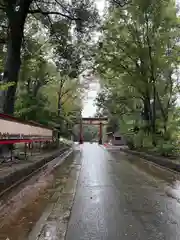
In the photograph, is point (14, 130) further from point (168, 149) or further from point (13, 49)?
point (168, 149)

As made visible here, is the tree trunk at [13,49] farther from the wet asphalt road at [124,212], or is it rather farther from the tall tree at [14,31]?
the wet asphalt road at [124,212]

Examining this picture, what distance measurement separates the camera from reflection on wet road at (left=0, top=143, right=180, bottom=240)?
4883 mm

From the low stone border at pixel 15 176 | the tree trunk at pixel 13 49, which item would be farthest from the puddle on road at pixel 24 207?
the tree trunk at pixel 13 49

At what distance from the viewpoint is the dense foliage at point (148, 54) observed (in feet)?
63.9

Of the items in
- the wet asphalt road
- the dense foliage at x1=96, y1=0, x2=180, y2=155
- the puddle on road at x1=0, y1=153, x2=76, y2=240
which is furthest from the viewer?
the dense foliage at x1=96, y1=0, x2=180, y2=155

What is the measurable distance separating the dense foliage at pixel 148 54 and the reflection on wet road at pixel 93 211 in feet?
33.5

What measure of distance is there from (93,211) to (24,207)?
162 cm

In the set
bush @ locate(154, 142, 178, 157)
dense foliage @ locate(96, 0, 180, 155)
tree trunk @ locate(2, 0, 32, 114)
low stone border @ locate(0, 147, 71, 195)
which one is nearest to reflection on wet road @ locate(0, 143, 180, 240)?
low stone border @ locate(0, 147, 71, 195)

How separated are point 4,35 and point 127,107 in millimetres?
18478

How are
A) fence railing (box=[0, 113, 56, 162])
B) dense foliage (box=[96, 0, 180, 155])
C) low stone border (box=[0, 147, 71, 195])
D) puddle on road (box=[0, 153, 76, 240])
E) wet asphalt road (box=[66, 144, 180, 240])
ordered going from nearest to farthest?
wet asphalt road (box=[66, 144, 180, 240]) → puddle on road (box=[0, 153, 76, 240]) → low stone border (box=[0, 147, 71, 195]) → fence railing (box=[0, 113, 56, 162]) → dense foliage (box=[96, 0, 180, 155])

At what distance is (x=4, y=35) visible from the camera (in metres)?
18.8

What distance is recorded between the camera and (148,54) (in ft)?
70.4

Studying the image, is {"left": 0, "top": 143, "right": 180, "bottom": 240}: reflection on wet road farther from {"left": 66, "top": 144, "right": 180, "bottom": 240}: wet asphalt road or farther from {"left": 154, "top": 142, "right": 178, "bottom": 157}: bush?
{"left": 154, "top": 142, "right": 178, "bottom": 157}: bush

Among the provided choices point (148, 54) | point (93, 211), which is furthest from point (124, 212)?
point (148, 54)
